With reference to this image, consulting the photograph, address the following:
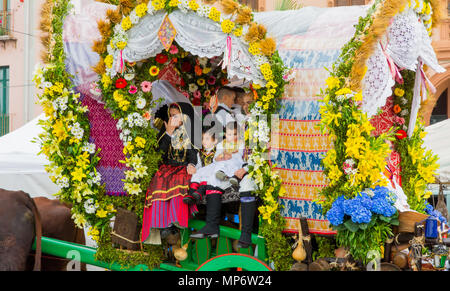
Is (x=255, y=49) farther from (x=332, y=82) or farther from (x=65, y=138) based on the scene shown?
(x=65, y=138)

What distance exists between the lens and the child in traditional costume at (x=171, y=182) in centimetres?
607

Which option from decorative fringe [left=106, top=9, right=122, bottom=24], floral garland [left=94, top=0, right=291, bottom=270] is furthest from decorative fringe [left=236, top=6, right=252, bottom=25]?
decorative fringe [left=106, top=9, right=122, bottom=24]

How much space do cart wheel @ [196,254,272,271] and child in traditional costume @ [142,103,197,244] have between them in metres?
0.68

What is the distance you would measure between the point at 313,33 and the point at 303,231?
2.09m

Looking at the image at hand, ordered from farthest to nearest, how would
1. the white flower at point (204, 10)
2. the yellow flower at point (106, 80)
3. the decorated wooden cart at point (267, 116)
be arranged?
the yellow flower at point (106, 80) → the white flower at point (204, 10) → the decorated wooden cart at point (267, 116)

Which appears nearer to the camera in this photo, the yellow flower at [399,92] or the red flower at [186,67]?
the yellow flower at [399,92]

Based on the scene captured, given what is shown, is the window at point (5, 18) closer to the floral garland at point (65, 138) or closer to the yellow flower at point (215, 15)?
the floral garland at point (65, 138)

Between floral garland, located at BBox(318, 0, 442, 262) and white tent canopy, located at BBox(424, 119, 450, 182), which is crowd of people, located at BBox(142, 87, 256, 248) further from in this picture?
white tent canopy, located at BBox(424, 119, 450, 182)

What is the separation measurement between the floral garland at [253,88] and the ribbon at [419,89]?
156 cm

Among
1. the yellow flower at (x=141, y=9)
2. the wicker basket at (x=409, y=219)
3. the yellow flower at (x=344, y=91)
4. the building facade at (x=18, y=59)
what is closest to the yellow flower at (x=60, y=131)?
the yellow flower at (x=141, y=9)

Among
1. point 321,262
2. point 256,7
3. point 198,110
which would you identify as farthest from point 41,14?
point 256,7

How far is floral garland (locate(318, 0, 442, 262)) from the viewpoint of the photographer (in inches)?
194

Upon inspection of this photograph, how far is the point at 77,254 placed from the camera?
20.6 feet

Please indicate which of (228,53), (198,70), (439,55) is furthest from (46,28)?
(439,55)
